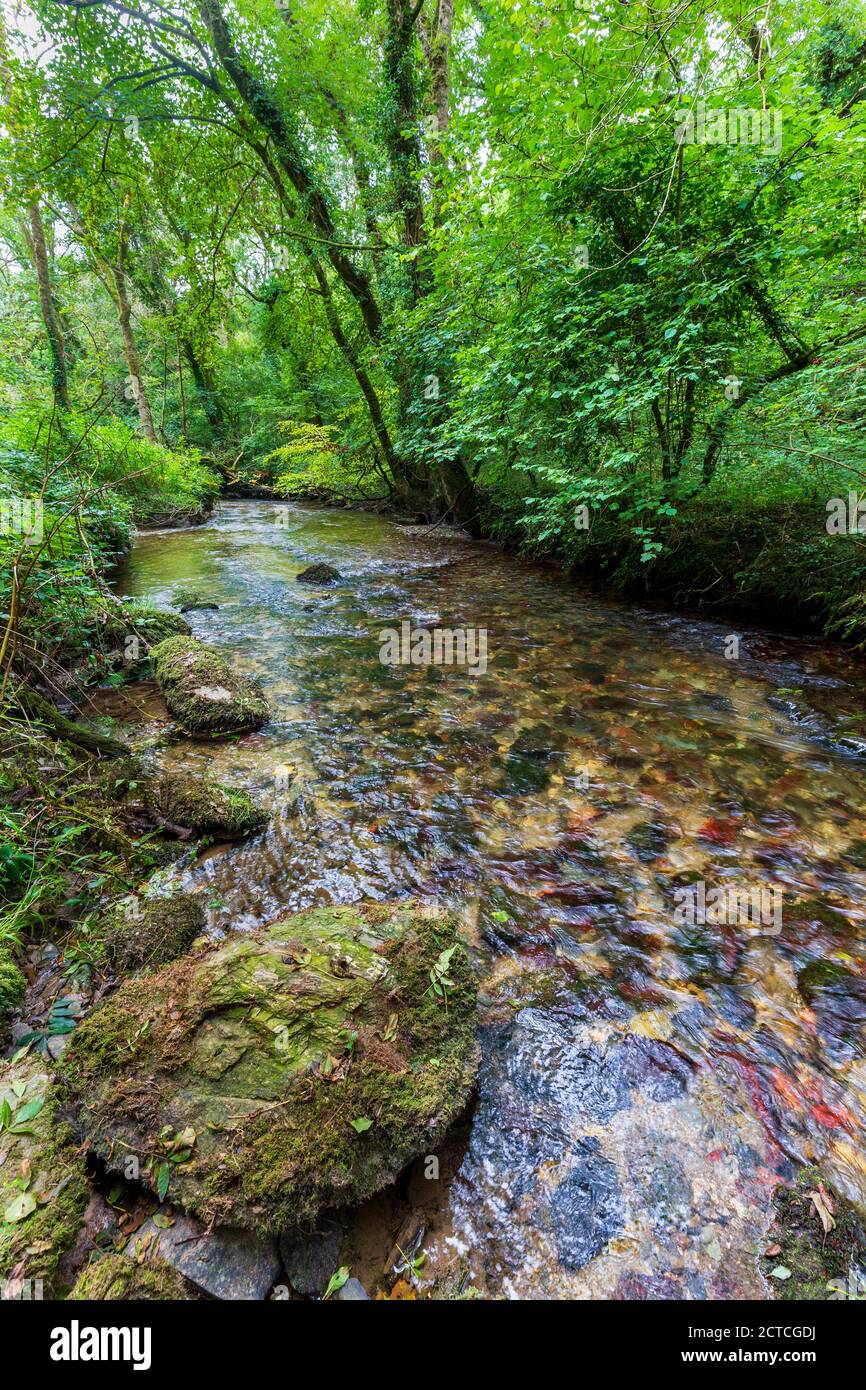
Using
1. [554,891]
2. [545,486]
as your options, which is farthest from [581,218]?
[554,891]

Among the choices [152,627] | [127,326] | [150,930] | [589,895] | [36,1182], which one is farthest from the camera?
[127,326]

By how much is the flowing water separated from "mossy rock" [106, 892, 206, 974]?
20 cm

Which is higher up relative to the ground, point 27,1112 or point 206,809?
point 206,809

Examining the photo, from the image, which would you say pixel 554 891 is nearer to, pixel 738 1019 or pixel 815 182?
pixel 738 1019

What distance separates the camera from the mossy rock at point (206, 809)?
344cm

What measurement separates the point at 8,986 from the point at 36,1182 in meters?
0.85

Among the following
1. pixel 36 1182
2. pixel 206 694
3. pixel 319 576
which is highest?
pixel 319 576

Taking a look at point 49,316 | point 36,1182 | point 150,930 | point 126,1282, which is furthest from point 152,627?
point 49,316

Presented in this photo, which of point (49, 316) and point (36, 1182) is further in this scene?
point (49, 316)

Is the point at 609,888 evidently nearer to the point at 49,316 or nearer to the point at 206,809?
the point at 206,809

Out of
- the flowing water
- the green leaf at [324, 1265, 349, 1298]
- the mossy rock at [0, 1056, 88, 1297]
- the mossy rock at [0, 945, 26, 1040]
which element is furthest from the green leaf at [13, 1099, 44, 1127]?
the green leaf at [324, 1265, 349, 1298]

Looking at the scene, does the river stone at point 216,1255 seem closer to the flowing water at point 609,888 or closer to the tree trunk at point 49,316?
the flowing water at point 609,888

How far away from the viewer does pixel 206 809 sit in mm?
3480

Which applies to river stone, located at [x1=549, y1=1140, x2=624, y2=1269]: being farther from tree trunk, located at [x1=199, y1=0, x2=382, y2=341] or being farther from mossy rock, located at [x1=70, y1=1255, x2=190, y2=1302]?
tree trunk, located at [x1=199, y1=0, x2=382, y2=341]
